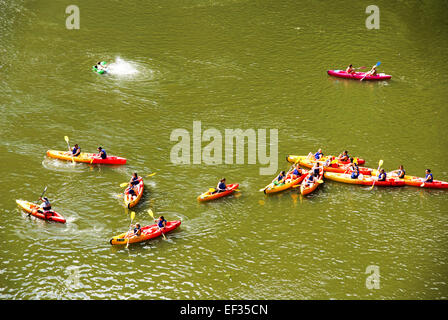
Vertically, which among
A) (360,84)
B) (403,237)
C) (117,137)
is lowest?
(403,237)

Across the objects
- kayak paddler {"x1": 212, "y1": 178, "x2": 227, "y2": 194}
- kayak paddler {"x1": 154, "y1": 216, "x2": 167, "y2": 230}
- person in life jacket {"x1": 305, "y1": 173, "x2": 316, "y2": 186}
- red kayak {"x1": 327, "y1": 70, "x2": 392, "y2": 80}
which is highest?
red kayak {"x1": 327, "y1": 70, "x2": 392, "y2": 80}

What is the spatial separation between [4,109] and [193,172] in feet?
65.9

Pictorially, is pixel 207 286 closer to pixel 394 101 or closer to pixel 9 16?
pixel 394 101

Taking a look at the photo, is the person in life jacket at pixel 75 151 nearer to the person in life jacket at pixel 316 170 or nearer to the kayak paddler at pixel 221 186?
the kayak paddler at pixel 221 186

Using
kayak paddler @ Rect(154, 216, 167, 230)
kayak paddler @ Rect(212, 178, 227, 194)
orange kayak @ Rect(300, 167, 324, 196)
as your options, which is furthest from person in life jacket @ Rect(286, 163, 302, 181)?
kayak paddler @ Rect(154, 216, 167, 230)

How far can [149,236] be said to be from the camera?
32156mm

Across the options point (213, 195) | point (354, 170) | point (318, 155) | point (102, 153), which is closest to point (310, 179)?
point (318, 155)

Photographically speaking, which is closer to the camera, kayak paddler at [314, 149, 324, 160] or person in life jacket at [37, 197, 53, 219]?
person in life jacket at [37, 197, 53, 219]

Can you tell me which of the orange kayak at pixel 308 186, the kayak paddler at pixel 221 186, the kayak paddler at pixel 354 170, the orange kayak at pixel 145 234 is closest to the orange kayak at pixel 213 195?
the kayak paddler at pixel 221 186

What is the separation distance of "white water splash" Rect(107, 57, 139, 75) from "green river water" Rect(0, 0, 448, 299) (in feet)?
1.04

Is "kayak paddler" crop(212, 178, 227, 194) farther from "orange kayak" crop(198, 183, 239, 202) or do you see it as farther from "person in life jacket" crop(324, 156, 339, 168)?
"person in life jacket" crop(324, 156, 339, 168)

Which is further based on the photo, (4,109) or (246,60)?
(246,60)

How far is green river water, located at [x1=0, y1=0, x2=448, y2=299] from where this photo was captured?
30453 mm
